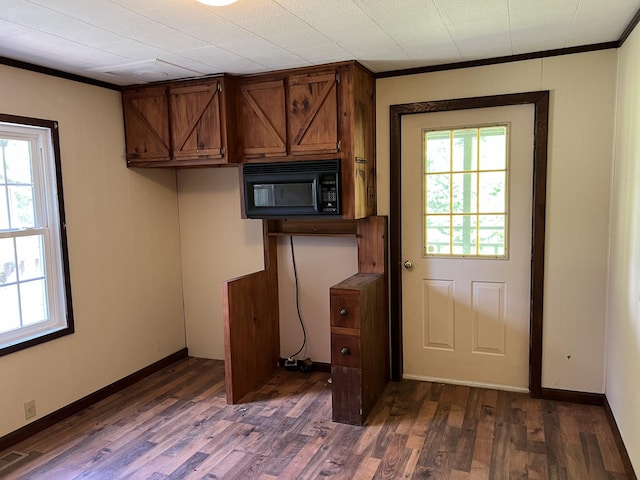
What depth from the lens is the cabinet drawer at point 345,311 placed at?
2924 millimetres

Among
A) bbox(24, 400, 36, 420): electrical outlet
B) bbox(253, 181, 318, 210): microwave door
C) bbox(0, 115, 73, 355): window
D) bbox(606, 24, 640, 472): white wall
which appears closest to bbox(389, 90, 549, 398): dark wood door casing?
bbox(606, 24, 640, 472): white wall

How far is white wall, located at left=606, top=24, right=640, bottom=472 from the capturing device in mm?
2346

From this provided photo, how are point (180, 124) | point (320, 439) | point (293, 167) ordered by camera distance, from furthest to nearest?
point (180, 124) → point (293, 167) → point (320, 439)

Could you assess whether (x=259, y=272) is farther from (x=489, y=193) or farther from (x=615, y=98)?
(x=615, y=98)

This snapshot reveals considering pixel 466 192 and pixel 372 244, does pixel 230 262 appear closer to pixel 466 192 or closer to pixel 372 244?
pixel 372 244

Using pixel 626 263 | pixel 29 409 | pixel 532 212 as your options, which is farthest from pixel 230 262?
pixel 626 263

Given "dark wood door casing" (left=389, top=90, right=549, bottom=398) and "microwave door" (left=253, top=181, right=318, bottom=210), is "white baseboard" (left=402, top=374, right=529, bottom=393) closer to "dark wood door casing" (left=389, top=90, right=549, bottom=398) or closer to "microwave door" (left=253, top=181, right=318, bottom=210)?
"dark wood door casing" (left=389, top=90, right=549, bottom=398)

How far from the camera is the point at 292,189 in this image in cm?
324

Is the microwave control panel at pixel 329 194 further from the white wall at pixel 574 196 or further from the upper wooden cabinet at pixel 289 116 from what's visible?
the white wall at pixel 574 196

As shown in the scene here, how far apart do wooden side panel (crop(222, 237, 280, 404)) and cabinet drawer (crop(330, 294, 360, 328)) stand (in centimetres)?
77

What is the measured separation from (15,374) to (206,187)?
195cm

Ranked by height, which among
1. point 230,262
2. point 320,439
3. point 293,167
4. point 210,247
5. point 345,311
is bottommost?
point 320,439

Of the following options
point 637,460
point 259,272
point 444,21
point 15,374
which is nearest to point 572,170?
point 444,21

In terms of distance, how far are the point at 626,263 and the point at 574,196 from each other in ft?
2.03
